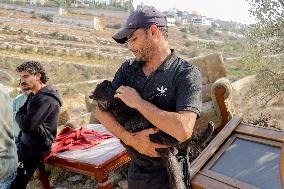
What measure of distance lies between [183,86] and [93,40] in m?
68.6

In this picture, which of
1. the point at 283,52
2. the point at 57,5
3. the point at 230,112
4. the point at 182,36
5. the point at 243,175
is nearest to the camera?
the point at 243,175

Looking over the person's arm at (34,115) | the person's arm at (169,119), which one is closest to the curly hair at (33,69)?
the person's arm at (34,115)

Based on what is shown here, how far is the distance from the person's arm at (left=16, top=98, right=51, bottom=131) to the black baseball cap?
180 centimetres

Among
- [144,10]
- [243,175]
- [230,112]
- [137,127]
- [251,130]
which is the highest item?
[144,10]

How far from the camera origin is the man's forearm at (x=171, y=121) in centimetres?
194

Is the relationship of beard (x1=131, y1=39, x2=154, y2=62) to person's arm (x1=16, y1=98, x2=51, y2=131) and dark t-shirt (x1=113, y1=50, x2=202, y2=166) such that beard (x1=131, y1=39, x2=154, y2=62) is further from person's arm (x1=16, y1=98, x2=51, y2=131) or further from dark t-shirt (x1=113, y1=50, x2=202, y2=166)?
person's arm (x1=16, y1=98, x2=51, y2=131)

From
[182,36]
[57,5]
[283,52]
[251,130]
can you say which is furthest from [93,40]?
[251,130]

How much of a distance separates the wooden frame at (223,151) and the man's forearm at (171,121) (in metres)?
0.71

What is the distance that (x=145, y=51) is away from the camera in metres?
2.10

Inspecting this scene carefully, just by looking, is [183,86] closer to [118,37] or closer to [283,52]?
→ [118,37]

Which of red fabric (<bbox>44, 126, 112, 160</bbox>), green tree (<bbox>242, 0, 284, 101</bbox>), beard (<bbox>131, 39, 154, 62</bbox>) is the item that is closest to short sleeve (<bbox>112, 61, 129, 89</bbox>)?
beard (<bbox>131, 39, 154, 62</bbox>)

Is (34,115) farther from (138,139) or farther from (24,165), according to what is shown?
(138,139)

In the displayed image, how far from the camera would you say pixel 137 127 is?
215 cm

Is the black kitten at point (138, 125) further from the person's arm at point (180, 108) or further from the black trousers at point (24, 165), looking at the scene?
the black trousers at point (24, 165)
